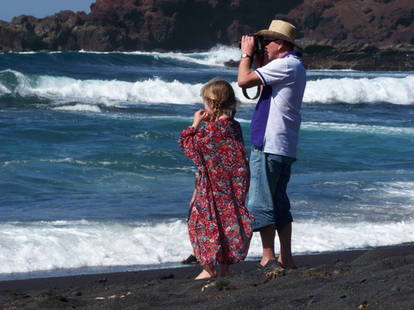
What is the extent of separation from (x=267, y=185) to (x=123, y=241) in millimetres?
2048

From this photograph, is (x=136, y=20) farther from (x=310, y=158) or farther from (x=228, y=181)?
(x=228, y=181)

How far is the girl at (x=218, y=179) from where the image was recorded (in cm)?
426

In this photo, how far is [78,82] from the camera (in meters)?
25.9

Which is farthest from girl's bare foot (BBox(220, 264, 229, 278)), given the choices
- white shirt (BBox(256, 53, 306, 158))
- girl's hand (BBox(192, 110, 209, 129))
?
girl's hand (BBox(192, 110, 209, 129))

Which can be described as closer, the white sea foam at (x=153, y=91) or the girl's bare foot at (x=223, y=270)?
the girl's bare foot at (x=223, y=270)

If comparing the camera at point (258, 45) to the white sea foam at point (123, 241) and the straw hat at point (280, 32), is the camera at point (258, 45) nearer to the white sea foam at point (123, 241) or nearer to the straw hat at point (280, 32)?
the straw hat at point (280, 32)

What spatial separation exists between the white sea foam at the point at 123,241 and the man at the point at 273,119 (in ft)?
4.91

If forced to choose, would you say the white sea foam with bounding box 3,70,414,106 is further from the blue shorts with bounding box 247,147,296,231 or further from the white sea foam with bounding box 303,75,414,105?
the blue shorts with bounding box 247,147,296,231

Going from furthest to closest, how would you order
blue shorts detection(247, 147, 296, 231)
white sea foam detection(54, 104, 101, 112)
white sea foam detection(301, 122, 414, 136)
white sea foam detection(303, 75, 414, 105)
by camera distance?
1. white sea foam detection(303, 75, 414, 105)
2. white sea foam detection(54, 104, 101, 112)
3. white sea foam detection(301, 122, 414, 136)
4. blue shorts detection(247, 147, 296, 231)

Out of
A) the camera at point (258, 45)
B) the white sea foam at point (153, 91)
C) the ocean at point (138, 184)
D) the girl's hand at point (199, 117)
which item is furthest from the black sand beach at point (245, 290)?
the white sea foam at point (153, 91)

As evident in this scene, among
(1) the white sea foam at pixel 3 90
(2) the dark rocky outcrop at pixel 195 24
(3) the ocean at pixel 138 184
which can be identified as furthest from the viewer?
(2) the dark rocky outcrop at pixel 195 24

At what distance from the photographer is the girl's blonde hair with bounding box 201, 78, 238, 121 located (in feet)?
13.9

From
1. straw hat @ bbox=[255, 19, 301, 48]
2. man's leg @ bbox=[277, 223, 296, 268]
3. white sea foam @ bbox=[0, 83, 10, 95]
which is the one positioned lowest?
white sea foam @ bbox=[0, 83, 10, 95]

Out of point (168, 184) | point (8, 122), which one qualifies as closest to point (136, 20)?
point (8, 122)
